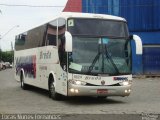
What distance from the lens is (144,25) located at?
46531 millimetres

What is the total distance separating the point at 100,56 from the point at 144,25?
30.5 meters

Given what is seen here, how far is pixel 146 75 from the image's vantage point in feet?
143

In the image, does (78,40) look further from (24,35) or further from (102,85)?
(24,35)

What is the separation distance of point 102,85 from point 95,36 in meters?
1.79

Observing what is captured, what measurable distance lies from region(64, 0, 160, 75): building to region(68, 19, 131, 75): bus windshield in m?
28.4

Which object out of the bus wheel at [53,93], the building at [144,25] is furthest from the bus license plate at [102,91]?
the building at [144,25]

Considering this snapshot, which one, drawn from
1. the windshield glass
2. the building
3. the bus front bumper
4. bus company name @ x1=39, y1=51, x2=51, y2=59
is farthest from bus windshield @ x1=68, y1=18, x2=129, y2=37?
the building

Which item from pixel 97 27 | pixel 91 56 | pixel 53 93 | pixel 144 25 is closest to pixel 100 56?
pixel 91 56

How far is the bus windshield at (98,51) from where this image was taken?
1650 centimetres

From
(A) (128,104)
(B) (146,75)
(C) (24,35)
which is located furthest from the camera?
(B) (146,75)

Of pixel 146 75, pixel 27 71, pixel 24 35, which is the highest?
pixel 24 35

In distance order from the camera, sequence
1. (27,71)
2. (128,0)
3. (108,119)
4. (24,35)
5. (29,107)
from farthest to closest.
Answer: (128,0)
(24,35)
(27,71)
(29,107)
(108,119)

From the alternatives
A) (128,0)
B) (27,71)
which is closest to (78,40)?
(27,71)

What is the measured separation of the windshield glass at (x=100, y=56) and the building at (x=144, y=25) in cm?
2840
